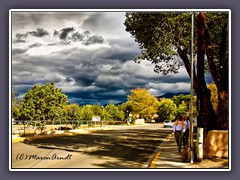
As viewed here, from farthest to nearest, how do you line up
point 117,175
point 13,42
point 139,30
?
1. point 139,30
2. point 13,42
3. point 117,175

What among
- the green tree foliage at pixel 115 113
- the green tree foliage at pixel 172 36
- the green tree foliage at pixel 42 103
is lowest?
the green tree foliage at pixel 115 113

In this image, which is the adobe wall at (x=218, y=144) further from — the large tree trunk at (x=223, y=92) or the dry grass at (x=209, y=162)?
the large tree trunk at (x=223, y=92)

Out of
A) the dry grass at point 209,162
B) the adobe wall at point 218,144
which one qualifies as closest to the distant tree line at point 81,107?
the adobe wall at point 218,144

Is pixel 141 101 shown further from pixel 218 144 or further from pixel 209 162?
pixel 209 162

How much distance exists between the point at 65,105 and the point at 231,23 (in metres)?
41.5

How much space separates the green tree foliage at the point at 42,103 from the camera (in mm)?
37759

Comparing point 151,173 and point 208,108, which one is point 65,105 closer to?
point 208,108

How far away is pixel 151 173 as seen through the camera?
12.0m

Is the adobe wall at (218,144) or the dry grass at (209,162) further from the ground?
the adobe wall at (218,144)

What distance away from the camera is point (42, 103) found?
146 feet

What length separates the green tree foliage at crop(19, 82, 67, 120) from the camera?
1487 inches

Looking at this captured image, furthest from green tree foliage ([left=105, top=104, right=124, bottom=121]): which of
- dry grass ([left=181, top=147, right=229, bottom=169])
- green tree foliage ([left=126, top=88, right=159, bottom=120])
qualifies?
dry grass ([left=181, top=147, right=229, bottom=169])
